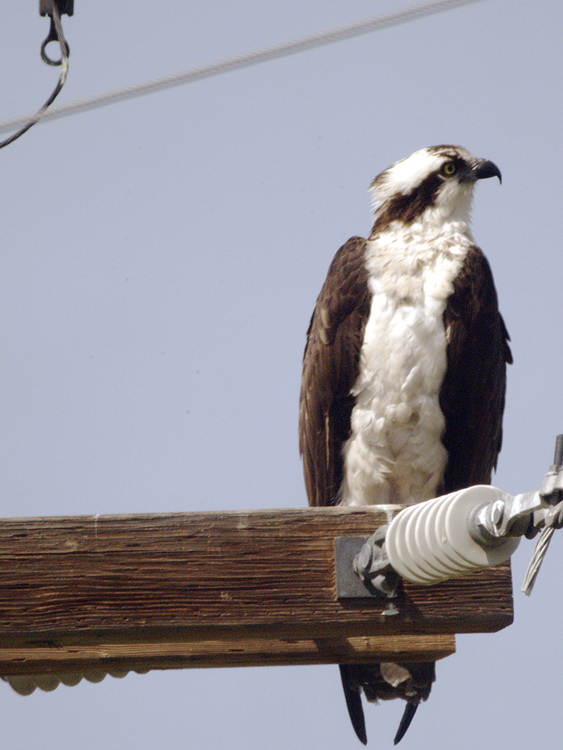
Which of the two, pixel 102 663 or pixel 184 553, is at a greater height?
pixel 184 553

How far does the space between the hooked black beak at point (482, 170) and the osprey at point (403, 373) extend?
45 cm

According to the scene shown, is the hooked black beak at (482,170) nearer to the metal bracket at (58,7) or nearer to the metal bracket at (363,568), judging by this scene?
the metal bracket at (58,7)

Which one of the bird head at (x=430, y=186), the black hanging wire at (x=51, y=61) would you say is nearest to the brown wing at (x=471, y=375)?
the bird head at (x=430, y=186)

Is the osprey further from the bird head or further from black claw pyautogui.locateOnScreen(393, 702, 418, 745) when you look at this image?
black claw pyautogui.locateOnScreen(393, 702, 418, 745)

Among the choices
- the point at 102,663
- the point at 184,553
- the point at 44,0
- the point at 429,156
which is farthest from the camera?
the point at 429,156

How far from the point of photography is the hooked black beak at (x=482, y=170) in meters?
4.72

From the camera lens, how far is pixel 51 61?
3.60 m

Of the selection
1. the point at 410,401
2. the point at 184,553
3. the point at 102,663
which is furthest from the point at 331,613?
the point at 410,401

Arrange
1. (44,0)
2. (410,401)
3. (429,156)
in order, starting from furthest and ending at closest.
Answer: (429,156)
(410,401)
(44,0)

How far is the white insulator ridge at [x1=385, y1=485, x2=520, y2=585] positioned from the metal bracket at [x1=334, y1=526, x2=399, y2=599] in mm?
211

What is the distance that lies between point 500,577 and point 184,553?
798 millimetres

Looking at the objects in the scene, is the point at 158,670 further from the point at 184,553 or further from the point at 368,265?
the point at 368,265

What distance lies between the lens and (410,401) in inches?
160

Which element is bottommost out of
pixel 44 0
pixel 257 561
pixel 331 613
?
pixel 331 613
